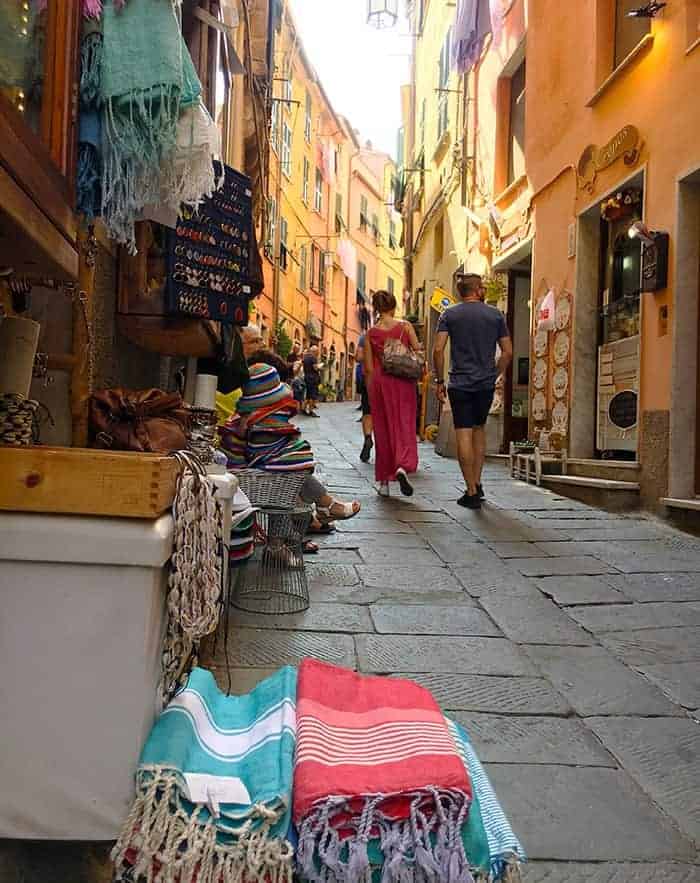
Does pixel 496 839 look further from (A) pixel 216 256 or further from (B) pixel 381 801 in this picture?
(A) pixel 216 256

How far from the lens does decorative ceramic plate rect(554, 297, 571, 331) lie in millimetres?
8508

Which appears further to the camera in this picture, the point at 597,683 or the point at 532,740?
the point at 597,683

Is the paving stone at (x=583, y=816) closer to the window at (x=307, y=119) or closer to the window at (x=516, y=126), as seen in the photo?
the window at (x=516, y=126)

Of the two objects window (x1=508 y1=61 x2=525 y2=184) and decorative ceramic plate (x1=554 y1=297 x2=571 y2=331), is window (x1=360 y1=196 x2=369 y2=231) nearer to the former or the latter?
window (x1=508 y1=61 x2=525 y2=184)

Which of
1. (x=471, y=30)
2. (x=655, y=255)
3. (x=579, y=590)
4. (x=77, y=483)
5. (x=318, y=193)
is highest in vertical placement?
(x=318, y=193)

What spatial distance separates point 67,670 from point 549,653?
1.97 metres

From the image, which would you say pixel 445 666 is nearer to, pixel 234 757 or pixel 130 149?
pixel 234 757

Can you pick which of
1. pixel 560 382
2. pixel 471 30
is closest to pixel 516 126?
pixel 471 30

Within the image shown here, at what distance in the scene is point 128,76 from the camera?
2305 mm

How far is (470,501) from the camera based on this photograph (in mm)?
6262

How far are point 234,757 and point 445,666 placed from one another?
1303 mm

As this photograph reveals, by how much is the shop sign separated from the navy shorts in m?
2.63

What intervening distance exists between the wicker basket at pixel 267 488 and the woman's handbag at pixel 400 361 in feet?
8.77

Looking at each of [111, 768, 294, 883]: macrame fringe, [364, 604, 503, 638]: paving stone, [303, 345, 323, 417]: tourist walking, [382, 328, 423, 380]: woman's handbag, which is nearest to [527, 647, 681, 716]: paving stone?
[364, 604, 503, 638]: paving stone
